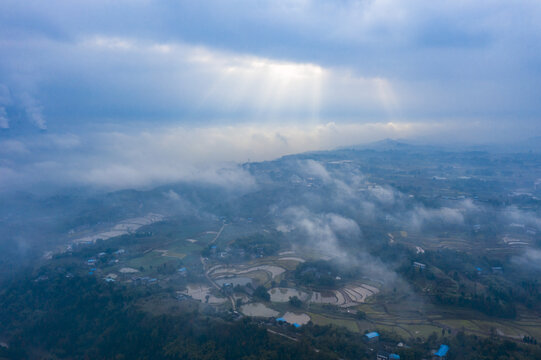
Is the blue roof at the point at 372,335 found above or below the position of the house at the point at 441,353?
below

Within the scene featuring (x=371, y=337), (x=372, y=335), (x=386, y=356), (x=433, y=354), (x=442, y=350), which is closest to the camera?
(x=386, y=356)

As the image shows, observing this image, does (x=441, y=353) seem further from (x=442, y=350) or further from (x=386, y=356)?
(x=386, y=356)

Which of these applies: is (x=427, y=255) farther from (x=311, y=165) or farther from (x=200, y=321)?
(x=311, y=165)

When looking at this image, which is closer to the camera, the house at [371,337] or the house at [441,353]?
the house at [441,353]

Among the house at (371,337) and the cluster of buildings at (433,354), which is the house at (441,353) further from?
the house at (371,337)

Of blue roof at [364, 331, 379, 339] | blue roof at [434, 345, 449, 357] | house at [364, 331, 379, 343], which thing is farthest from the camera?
blue roof at [364, 331, 379, 339]

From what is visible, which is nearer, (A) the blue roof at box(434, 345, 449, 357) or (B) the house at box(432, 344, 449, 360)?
(B) the house at box(432, 344, 449, 360)

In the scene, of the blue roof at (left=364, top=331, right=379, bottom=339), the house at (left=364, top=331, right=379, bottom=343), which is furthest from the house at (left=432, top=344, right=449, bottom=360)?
the blue roof at (left=364, top=331, right=379, bottom=339)

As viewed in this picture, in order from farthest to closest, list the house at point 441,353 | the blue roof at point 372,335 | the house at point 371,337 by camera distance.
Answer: the blue roof at point 372,335 → the house at point 371,337 → the house at point 441,353

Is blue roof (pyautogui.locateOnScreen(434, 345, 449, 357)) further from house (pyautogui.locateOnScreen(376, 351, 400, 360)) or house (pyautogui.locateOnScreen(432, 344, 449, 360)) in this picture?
house (pyautogui.locateOnScreen(376, 351, 400, 360))

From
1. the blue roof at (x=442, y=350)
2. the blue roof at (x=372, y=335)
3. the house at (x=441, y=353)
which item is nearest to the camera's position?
the house at (x=441, y=353)

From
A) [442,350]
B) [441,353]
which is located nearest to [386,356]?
[441,353]

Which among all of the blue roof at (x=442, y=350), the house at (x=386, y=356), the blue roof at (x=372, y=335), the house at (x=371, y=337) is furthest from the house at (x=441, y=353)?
the blue roof at (x=372, y=335)
